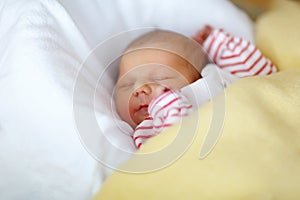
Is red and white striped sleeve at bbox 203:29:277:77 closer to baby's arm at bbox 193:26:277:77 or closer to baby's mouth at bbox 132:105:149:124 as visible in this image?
baby's arm at bbox 193:26:277:77

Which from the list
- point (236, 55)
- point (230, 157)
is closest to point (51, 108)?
point (230, 157)

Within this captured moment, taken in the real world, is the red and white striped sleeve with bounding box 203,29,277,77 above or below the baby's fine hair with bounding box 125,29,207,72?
below

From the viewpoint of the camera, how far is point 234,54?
1.07 meters

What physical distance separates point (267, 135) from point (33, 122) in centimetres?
38

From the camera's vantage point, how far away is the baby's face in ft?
3.01

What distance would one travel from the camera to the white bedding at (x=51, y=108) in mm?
→ 766

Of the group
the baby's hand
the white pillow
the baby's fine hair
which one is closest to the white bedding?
the white pillow

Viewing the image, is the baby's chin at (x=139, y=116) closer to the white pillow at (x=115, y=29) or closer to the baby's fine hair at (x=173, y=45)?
the white pillow at (x=115, y=29)

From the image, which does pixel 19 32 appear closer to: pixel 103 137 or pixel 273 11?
pixel 103 137

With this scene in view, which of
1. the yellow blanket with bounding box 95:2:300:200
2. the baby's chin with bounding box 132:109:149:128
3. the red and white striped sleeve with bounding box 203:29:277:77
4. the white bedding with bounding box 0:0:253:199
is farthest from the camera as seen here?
the red and white striped sleeve with bounding box 203:29:277:77

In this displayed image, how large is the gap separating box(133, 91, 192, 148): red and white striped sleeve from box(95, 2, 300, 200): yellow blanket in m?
0.06

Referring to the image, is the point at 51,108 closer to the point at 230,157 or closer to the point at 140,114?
the point at 140,114

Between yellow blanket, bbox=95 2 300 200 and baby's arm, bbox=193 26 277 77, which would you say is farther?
baby's arm, bbox=193 26 277 77

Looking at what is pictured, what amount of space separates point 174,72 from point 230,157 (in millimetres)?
321
